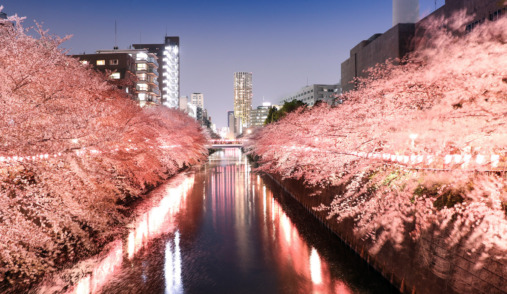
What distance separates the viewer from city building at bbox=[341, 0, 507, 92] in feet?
104

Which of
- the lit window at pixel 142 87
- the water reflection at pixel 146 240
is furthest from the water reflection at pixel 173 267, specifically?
the lit window at pixel 142 87

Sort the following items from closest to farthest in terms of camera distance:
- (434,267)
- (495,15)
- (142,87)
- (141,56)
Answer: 1. (434,267)
2. (495,15)
3. (142,87)
4. (141,56)

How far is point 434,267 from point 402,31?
45.3m

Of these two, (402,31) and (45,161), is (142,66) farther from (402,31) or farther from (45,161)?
(45,161)

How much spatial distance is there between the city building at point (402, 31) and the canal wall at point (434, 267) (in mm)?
16129

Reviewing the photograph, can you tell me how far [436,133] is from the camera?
27.9 ft

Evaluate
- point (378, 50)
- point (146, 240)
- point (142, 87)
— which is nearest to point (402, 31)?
point (378, 50)

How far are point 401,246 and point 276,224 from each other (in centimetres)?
922

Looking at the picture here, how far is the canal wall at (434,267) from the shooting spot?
21.2ft

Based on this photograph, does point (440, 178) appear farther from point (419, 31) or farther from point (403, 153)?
point (419, 31)

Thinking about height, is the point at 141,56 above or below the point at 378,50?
above

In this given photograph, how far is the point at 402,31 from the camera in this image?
1813 inches

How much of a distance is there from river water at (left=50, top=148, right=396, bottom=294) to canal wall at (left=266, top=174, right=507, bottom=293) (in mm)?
631

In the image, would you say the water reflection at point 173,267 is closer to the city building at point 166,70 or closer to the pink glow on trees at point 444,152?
the pink glow on trees at point 444,152
